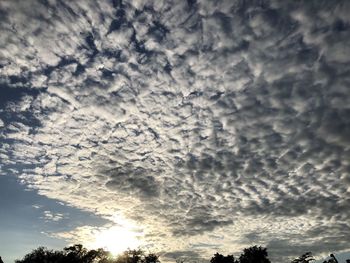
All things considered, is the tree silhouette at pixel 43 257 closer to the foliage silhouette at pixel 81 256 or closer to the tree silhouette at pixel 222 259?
the foliage silhouette at pixel 81 256

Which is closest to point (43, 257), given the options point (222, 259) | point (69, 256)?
point (69, 256)

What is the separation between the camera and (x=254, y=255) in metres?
91.9

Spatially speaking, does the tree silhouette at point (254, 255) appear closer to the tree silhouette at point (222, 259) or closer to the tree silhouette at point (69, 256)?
the tree silhouette at point (222, 259)

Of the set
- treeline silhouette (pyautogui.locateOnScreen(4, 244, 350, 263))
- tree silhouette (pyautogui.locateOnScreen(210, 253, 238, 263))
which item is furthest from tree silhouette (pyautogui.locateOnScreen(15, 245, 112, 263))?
tree silhouette (pyautogui.locateOnScreen(210, 253, 238, 263))

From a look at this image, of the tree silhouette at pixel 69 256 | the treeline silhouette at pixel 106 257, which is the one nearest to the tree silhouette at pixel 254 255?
the treeline silhouette at pixel 106 257

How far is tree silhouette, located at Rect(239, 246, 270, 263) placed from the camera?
90250 mm

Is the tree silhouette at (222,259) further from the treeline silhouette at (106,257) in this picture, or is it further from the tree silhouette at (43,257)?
the tree silhouette at (43,257)

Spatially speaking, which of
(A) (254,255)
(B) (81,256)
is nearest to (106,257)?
(B) (81,256)

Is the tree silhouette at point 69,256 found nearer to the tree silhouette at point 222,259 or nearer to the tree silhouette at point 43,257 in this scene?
the tree silhouette at point 43,257

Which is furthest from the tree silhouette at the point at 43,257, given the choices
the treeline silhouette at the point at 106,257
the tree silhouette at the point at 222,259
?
the tree silhouette at the point at 222,259

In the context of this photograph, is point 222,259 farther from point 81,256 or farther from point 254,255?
point 81,256

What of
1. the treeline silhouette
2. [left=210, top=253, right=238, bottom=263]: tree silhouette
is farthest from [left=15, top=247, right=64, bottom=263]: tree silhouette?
[left=210, top=253, right=238, bottom=263]: tree silhouette

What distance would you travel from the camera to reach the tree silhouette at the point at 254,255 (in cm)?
9025

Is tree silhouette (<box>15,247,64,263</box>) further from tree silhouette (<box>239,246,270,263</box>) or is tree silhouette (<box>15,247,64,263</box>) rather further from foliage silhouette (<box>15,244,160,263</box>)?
tree silhouette (<box>239,246,270,263</box>)
